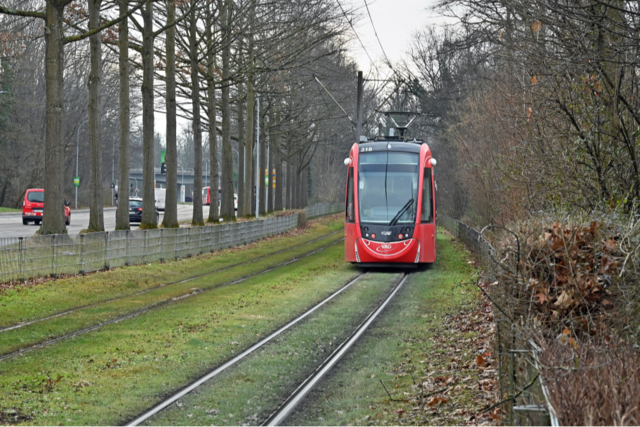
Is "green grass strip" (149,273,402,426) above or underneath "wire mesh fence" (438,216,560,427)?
underneath

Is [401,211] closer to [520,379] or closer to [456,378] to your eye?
[456,378]

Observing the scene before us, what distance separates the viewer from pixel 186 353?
11047mm

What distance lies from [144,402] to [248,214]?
35.3 meters

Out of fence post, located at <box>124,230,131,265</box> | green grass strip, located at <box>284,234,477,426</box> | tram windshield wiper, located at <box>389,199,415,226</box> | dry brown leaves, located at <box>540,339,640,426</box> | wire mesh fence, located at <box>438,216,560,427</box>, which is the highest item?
tram windshield wiper, located at <box>389,199,415,226</box>

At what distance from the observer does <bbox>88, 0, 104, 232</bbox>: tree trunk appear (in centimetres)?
2380

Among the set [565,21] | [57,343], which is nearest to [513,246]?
[565,21]

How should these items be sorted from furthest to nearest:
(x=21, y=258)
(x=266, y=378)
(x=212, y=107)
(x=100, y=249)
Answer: (x=212, y=107) → (x=100, y=249) → (x=21, y=258) → (x=266, y=378)

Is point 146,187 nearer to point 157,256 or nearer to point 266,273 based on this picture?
point 157,256

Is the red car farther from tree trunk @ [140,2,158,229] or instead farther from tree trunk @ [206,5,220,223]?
tree trunk @ [140,2,158,229]

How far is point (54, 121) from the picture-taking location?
20.9 metres

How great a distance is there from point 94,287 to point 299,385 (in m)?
10.3

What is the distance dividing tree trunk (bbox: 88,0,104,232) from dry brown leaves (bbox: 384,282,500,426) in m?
14.5

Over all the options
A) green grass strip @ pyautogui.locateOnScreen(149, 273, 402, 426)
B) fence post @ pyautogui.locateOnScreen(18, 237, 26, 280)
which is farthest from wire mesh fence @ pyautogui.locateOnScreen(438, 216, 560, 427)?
fence post @ pyautogui.locateOnScreen(18, 237, 26, 280)

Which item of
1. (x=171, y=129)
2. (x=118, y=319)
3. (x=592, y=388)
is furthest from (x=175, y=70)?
(x=592, y=388)
